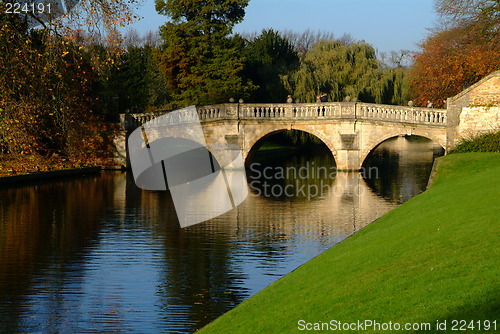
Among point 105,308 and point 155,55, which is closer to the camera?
point 105,308

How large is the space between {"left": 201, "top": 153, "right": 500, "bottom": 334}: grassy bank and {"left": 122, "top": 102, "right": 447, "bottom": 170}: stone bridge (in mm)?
20260

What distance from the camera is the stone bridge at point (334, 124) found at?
108 feet

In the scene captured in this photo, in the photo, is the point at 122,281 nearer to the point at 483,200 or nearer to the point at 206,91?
the point at 483,200

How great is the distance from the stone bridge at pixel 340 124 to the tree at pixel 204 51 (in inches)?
267

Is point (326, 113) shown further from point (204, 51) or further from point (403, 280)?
point (403, 280)

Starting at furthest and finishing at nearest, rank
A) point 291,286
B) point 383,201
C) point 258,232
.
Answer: point 383,201 → point 258,232 → point 291,286

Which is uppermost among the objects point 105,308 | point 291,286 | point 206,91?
point 206,91

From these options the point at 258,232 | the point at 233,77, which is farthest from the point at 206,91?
the point at 258,232

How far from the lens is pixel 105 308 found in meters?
11.6

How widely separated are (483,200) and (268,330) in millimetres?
5980

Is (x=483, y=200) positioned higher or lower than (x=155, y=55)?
lower

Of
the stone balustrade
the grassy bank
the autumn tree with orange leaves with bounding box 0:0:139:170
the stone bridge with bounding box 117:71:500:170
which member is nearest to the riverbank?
the stone bridge with bounding box 117:71:500:170

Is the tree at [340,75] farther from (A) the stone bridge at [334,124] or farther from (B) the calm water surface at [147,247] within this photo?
(B) the calm water surface at [147,247]

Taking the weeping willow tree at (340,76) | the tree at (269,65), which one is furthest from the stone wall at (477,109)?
the tree at (269,65)
